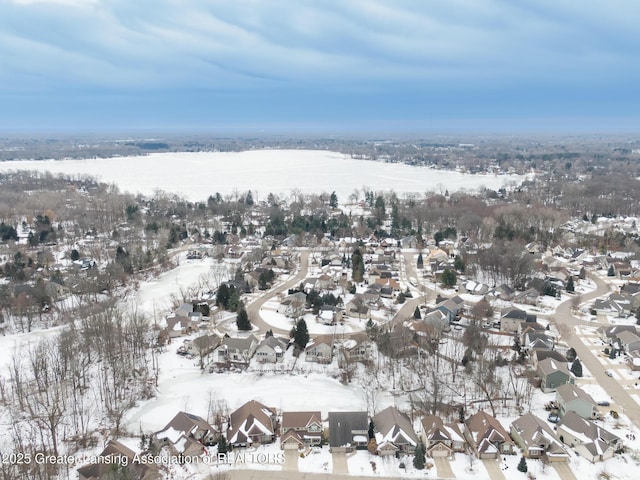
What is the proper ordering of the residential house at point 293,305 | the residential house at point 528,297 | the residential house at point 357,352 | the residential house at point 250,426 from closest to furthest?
the residential house at point 250,426 < the residential house at point 357,352 < the residential house at point 293,305 < the residential house at point 528,297

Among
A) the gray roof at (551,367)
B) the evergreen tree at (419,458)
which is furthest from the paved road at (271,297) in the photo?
the gray roof at (551,367)

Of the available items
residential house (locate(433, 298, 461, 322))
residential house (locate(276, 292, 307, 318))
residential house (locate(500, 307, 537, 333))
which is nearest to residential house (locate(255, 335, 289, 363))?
residential house (locate(276, 292, 307, 318))

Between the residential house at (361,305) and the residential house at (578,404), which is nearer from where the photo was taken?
the residential house at (578,404)

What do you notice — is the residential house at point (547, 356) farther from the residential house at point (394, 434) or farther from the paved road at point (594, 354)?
the residential house at point (394, 434)

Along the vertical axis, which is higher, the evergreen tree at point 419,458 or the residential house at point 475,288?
the residential house at point 475,288

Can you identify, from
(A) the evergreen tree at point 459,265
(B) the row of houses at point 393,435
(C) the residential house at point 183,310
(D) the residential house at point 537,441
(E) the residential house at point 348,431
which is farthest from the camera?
(A) the evergreen tree at point 459,265

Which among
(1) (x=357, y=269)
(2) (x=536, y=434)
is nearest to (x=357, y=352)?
(2) (x=536, y=434)

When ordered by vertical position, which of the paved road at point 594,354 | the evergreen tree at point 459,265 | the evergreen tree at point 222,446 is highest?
the evergreen tree at point 459,265

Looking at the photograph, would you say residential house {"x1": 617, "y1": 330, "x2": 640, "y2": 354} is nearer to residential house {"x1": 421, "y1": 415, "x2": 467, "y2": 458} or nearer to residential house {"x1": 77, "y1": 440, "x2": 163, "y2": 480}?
residential house {"x1": 421, "y1": 415, "x2": 467, "y2": 458}
